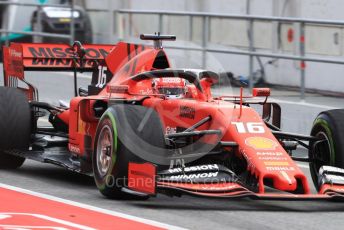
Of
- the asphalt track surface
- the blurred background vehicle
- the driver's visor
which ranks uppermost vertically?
the blurred background vehicle

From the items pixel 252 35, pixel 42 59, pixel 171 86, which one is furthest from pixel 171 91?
pixel 252 35

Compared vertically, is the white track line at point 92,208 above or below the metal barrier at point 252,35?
below

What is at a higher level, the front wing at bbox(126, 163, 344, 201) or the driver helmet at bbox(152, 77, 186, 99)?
the driver helmet at bbox(152, 77, 186, 99)

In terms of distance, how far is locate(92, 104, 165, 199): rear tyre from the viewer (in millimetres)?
9789

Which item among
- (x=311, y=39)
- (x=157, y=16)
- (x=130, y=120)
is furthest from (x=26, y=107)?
(x=157, y=16)

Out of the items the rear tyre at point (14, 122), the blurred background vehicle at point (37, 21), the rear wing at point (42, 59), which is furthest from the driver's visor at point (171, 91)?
the blurred background vehicle at point (37, 21)

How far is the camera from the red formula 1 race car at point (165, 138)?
962 cm

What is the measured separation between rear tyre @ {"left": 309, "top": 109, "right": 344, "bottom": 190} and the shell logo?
0.62 metres

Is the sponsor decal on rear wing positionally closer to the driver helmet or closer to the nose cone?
the driver helmet

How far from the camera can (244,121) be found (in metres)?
10.1

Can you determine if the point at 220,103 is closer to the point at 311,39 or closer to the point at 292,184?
the point at 292,184

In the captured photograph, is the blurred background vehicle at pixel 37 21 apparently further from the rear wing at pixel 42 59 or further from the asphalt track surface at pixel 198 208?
the asphalt track surface at pixel 198 208

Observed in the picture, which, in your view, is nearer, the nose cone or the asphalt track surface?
the asphalt track surface

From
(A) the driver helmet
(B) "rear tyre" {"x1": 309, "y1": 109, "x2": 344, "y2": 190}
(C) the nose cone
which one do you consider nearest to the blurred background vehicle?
(A) the driver helmet
